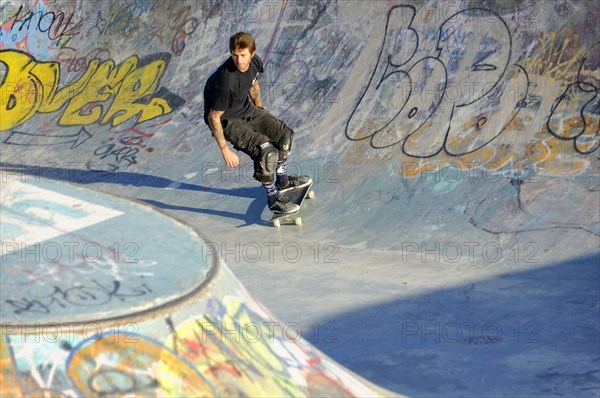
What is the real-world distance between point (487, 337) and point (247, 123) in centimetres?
306

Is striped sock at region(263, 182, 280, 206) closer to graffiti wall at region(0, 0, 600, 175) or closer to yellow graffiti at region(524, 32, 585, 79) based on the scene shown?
graffiti wall at region(0, 0, 600, 175)

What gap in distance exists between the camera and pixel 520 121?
324 inches

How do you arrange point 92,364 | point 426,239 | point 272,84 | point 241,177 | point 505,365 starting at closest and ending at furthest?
point 92,364, point 505,365, point 426,239, point 241,177, point 272,84

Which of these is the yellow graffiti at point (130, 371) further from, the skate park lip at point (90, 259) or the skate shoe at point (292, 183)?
the skate shoe at point (292, 183)

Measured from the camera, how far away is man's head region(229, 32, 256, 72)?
22.5ft

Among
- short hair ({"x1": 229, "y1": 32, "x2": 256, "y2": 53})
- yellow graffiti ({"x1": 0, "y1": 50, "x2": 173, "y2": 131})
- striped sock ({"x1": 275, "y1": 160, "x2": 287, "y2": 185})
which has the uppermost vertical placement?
short hair ({"x1": 229, "y1": 32, "x2": 256, "y2": 53})

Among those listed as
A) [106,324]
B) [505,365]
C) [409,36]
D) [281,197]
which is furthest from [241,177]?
[106,324]

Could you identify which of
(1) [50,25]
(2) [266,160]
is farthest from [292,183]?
(1) [50,25]

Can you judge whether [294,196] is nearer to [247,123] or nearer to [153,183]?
[247,123]

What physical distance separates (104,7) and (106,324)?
400 inches

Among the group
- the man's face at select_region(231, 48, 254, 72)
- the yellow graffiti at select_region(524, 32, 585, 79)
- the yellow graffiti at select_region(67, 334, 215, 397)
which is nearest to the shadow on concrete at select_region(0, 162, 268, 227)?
the man's face at select_region(231, 48, 254, 72)

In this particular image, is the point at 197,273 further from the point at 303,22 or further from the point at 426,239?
the point at 303,22

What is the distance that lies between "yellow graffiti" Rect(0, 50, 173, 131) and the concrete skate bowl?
0.10 ft

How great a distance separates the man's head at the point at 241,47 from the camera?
6.87 meters
